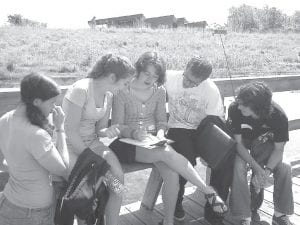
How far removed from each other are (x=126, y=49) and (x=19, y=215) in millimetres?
18200

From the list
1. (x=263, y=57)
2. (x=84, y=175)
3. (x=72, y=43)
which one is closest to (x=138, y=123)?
(x=84, y=175)

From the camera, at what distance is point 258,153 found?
3318 millimetres

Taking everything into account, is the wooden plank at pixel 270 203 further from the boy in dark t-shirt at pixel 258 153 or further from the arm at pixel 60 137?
the arm at pixel 60 137

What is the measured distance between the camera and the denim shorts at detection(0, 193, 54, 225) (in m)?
2.19

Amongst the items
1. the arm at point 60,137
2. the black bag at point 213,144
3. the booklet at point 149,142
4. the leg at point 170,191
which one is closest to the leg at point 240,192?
the black bag at point 213,144

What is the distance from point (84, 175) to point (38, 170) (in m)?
0.28

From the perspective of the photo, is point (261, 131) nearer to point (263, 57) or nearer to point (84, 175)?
point (84, 175)

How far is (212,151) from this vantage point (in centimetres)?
316

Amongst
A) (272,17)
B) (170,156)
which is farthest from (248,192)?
(272,17)

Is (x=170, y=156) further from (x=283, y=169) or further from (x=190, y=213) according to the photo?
(x=283, y=169)

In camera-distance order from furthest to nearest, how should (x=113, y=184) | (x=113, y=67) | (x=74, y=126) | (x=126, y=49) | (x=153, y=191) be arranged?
(x=126, y=49) < (x=153, y=191) < (x=113, y=67) < (x=74, y=126) < (x=113, y=184)

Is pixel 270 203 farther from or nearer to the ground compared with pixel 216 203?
nearer to the ground

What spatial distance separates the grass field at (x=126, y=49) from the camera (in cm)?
1697

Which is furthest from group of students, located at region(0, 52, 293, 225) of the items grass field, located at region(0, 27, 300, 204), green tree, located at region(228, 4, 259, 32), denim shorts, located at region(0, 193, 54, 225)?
green tree, located at region(228, 4, 259, 32)
